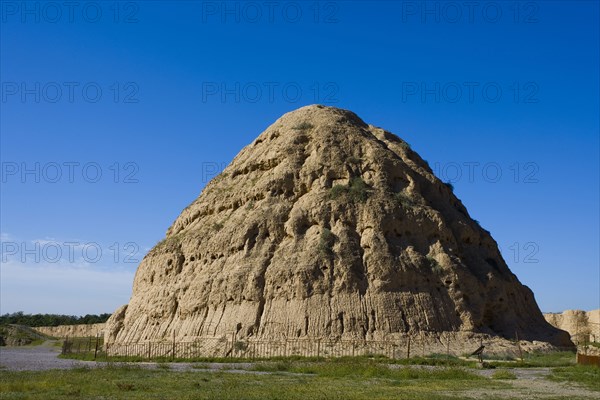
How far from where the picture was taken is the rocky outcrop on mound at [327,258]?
34.7 metres

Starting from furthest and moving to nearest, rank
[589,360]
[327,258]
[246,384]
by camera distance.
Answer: [327,258] < [589,360] < [246,384]

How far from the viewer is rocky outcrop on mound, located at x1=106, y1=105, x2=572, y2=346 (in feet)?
114

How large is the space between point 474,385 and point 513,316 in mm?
18911

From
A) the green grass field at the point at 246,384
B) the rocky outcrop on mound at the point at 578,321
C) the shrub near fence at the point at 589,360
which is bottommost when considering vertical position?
the green grass field at the point at 246,384

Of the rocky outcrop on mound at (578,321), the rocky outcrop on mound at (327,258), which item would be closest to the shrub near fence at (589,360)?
the rocky outcrop on mound at (327,258)

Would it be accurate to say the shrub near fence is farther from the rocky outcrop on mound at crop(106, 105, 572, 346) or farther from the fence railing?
the rocky outcrop on mound at crop(106, 105, 572, 346)

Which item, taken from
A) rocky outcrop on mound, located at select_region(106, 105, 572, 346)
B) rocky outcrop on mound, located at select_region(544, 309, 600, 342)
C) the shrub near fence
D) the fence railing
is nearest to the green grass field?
the fence railing

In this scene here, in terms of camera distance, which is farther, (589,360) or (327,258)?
(327,258)

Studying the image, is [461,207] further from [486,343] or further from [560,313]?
[560,313]

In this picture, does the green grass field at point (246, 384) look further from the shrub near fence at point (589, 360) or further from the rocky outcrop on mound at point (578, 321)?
the rocky outcrop on mound at point (578, 321)

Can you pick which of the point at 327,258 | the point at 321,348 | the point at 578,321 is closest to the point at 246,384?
the point at 321,348

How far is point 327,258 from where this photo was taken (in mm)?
35656

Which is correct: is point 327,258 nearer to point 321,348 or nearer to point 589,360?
point 321,348

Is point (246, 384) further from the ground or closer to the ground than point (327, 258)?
closer to the ground
